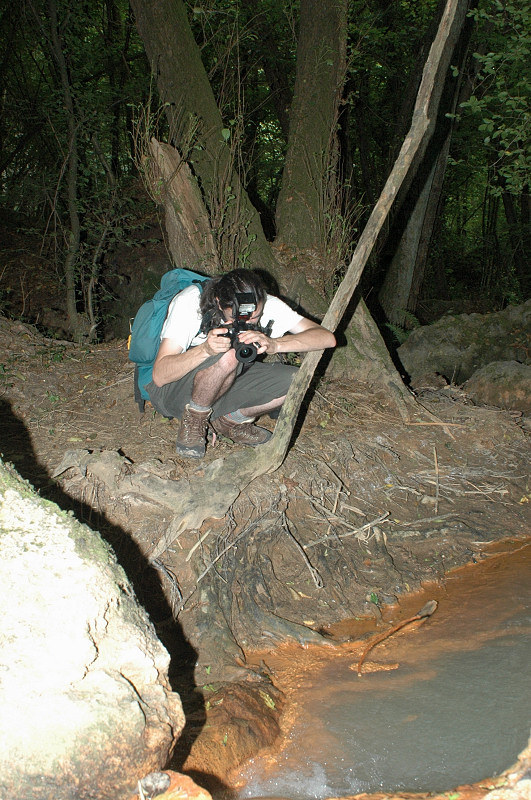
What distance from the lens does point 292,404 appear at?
3.64 meters

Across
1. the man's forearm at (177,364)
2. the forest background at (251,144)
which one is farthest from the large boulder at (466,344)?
the man's forearm at (177,364)

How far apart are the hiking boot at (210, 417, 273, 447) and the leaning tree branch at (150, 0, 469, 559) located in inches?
12.0

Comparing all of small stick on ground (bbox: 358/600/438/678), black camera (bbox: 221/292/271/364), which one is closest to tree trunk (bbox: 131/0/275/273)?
black camera (bbox: 221/292/271/364)

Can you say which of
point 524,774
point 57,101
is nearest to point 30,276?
point 57,101

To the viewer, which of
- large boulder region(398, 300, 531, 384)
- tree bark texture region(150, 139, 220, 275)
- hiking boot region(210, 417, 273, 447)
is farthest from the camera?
large boulder region(398, 300, 531, 384)

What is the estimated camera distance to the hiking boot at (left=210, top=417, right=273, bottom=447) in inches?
162

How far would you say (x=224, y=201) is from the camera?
5.22 m

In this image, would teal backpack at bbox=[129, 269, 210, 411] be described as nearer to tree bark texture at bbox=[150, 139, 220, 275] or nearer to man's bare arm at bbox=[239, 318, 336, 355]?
man's bare arm at bbox=[239, 318, 336, 355]

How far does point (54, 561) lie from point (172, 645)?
56.9 inches

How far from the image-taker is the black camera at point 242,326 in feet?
11.3

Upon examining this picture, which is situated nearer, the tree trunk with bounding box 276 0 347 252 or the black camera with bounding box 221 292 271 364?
the black camera with bounding box 221 292 271 364

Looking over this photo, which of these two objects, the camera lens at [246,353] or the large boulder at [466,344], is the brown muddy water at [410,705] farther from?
the large boulder at [466,344]

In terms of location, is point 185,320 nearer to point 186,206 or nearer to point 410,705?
point 186,206

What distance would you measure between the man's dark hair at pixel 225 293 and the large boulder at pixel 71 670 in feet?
5.70
